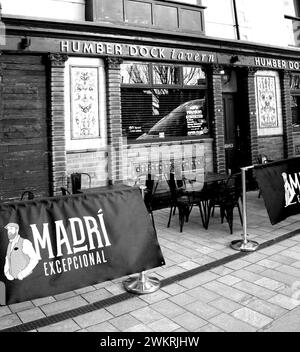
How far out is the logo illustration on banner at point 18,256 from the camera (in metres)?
3.08

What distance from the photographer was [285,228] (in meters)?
6.53

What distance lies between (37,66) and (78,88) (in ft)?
3.00

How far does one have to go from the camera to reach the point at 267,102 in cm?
1069

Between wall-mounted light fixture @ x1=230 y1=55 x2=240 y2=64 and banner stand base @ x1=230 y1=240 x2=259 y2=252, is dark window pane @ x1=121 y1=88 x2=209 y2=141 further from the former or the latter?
banner stand base @ x1=230 y1=240 x2=259 y2=252

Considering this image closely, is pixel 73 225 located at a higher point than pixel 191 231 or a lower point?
higher

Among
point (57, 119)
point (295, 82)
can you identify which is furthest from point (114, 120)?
point (295, 82)

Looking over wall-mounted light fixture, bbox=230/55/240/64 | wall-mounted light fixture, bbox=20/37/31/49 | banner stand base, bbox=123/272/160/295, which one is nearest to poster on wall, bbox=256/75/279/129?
wall-mounted light fixture, bbox=230/55/240/64

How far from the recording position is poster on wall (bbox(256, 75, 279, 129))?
1050 cm

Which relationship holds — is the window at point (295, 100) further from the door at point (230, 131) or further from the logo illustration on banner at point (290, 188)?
the logo illustration on banner at point (290, 188)

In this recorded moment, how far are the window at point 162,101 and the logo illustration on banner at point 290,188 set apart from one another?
3.84 meters

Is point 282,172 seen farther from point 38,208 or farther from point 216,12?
point 216,12

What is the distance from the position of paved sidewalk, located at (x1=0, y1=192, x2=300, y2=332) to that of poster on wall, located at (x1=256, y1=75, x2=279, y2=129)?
5700mm
